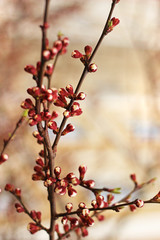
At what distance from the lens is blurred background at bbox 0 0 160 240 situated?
0.77 metres

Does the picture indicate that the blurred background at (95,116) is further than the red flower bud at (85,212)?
Yes

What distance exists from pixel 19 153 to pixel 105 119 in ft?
2.41

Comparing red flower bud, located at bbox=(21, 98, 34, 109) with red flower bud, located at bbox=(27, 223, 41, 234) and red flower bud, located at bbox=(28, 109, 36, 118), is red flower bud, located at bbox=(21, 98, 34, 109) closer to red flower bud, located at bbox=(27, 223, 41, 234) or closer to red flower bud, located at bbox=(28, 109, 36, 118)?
red flower bud, located at bbox=(28, 109, 36, 118)

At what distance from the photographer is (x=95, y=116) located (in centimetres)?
143

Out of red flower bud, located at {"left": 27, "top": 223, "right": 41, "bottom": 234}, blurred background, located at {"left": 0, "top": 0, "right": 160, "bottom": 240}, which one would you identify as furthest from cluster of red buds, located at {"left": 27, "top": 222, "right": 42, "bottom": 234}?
blurred background, located at {"left": 0, "top": 0, "right": 160, "bottom": 240}

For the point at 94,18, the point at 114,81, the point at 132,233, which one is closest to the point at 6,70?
the point at 132,233

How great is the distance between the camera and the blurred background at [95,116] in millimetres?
774

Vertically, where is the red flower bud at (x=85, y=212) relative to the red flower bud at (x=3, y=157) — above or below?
below

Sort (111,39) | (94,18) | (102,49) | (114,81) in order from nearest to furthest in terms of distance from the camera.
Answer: (94,18) → (111,39) → (102,49) → (114,81)

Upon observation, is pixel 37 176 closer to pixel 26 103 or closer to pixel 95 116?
pixel 26 103

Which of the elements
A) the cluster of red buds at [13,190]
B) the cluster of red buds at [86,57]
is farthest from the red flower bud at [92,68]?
the cluster of red buds at [13,190]

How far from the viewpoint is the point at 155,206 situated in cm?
124

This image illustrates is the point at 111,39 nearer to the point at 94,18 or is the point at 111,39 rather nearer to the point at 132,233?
the point at 94,18

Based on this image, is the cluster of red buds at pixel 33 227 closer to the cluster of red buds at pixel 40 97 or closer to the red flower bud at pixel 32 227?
the red flower bud at pixel 32 227
